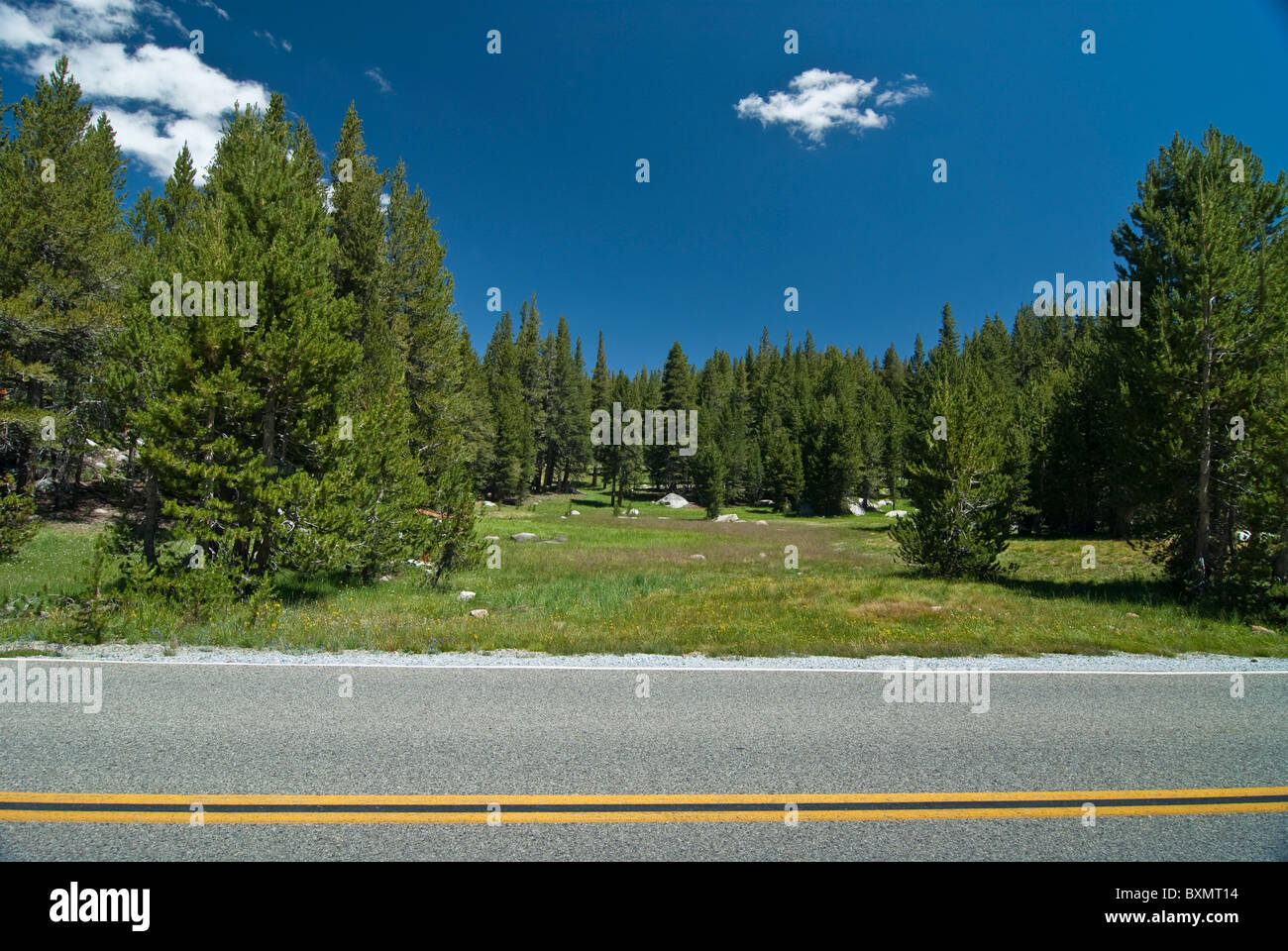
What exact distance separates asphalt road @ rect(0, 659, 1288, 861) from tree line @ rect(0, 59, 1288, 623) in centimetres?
580

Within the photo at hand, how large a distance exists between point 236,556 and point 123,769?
31.1ft

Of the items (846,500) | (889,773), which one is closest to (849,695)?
(889,773)

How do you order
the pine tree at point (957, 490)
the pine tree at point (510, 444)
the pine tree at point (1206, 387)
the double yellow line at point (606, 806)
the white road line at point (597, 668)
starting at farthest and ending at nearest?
the pine tree at point (510, 444) < the pine tree at point (957, 490) < the pine tree at point (1206, 387) < the white road line at point (597, 668) < the double yellow line at point (606, 806)

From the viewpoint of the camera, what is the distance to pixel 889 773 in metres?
5.25

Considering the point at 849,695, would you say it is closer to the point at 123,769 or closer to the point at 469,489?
the point at 123,769

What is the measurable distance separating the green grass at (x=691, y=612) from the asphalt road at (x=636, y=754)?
1.83 metres

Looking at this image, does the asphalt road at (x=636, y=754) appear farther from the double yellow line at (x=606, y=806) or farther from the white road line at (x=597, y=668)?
the white road line at (x=597, y=668)

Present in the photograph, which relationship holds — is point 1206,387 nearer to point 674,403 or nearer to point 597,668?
point 597,668

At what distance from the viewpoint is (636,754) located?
18.3ft

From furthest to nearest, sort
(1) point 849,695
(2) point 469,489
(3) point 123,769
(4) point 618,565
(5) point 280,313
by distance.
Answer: (4) point 618,565
(2) point 469,489
(5) point 280,313
(1) point 849,695
(3) point 123,769

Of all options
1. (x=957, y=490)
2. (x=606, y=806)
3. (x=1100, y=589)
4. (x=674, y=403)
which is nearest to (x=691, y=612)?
(x=606, y=806)

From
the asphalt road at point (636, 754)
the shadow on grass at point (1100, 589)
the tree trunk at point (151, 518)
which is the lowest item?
the shadow on grass at point (1100, 589)

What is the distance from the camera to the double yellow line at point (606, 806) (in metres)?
4.35

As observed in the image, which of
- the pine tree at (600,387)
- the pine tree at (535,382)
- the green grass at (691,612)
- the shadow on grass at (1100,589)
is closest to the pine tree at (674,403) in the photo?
the pine tree at (600,387)
